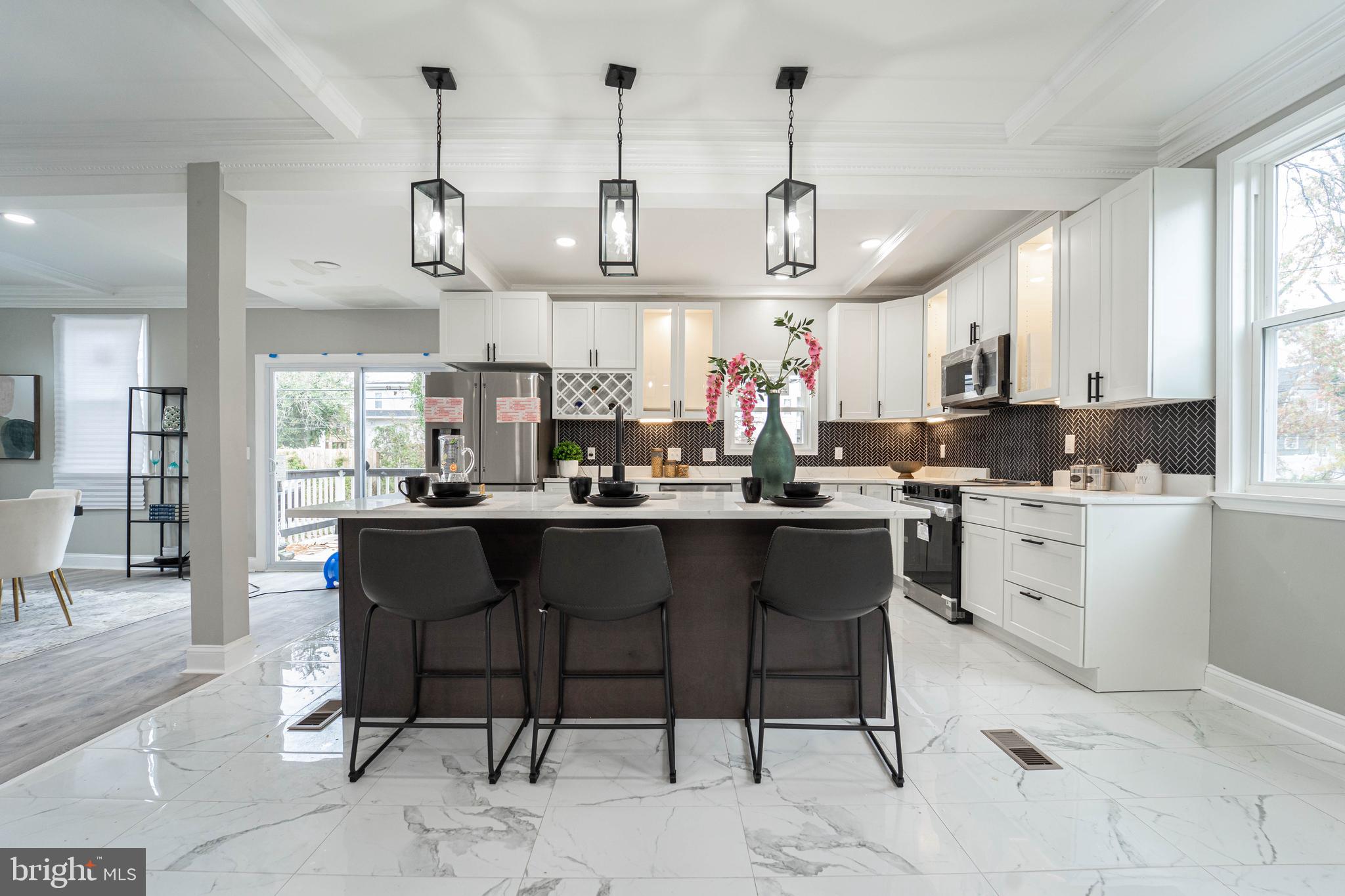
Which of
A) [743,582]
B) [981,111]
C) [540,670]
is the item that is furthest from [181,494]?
[981,111]

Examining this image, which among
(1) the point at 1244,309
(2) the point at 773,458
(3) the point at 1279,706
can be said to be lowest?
(3) the point at 1279,706

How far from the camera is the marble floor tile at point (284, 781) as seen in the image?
6.27ft

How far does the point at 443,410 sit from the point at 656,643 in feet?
10.2

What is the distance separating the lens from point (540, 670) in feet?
6.78

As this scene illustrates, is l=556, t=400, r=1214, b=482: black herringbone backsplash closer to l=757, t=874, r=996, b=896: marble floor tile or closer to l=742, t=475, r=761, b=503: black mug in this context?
l=742, t=475, r=761, b=503: black mug

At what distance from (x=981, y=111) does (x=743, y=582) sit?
256cm

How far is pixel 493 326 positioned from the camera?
495 cm

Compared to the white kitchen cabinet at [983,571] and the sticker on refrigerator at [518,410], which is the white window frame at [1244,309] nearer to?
the white kitchen cabinet at [983,571]

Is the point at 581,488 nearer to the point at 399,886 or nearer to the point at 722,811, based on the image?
the point at 722,811

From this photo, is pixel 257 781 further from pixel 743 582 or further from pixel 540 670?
pixel 743 582

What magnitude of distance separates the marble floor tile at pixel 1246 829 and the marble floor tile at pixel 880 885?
0.69 meters

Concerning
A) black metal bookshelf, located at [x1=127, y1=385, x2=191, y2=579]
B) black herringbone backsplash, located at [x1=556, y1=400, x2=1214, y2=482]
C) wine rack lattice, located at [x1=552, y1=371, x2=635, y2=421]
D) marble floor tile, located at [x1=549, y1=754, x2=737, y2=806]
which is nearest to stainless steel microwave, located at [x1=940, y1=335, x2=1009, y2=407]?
black herringbone backsplash, located at [x1=556, y1=400, x2=1214, y2=482]

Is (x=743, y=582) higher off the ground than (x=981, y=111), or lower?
lower

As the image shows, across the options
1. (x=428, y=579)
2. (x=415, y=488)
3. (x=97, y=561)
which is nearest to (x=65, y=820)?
(x=428, y=579)
